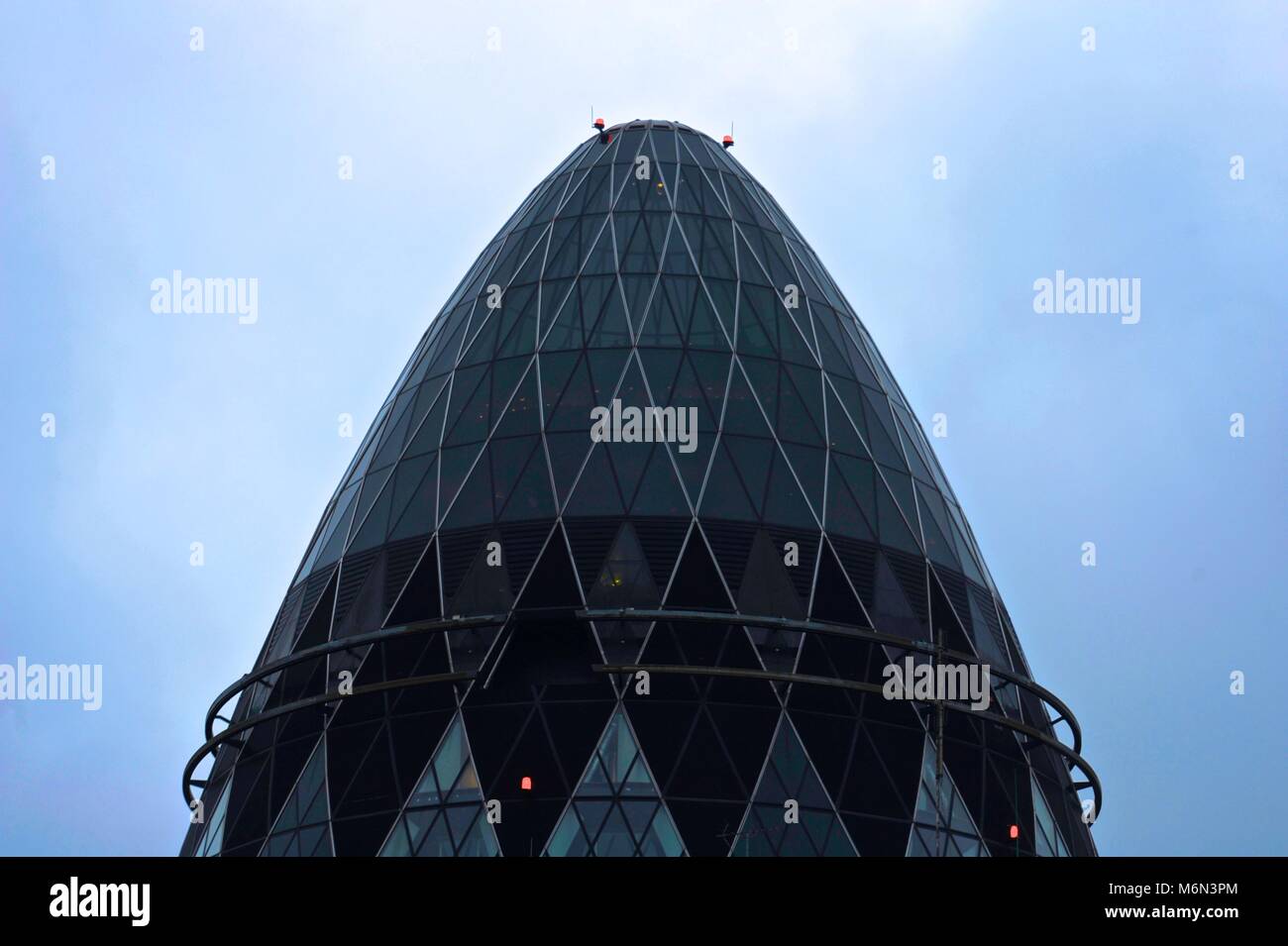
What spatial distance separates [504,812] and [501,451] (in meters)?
12.9

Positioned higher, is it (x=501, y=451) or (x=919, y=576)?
(x=501, y=451)

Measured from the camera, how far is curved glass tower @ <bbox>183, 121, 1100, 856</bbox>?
5219cm

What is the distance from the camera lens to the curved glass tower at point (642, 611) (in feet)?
171

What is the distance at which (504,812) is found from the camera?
51250 millimetres

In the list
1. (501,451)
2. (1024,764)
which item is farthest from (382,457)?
(1024,764)

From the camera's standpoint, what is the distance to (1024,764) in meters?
57.6

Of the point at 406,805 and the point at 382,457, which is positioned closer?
the point at 406,805

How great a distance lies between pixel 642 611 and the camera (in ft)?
176
